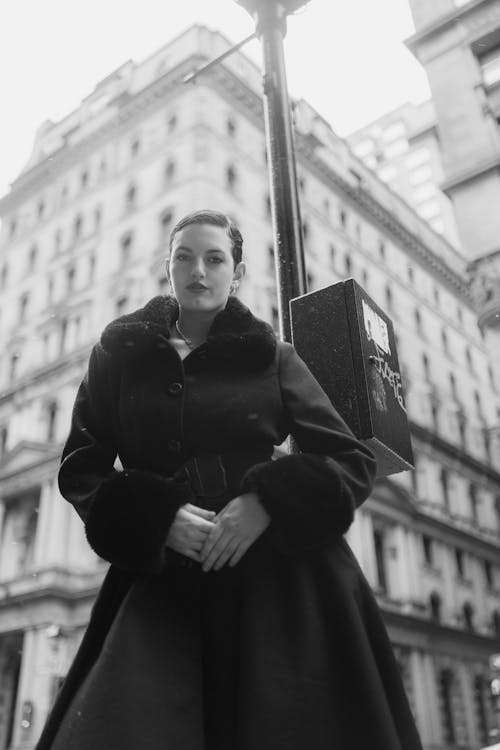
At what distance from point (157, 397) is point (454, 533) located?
32891mm

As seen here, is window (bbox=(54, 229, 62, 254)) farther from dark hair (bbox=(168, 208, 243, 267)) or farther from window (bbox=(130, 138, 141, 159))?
dark hair (bbox=(168, 208, 243, 267))

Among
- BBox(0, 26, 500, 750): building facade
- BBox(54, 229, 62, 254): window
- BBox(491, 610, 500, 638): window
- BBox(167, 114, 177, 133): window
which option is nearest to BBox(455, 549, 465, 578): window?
BBox(0, 26, 500, 750): building facade

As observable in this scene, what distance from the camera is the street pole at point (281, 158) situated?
10.7 ft

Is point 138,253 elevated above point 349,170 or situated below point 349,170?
below

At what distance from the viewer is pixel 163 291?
82.8ft

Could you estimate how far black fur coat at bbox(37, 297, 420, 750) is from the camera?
1.60 metres

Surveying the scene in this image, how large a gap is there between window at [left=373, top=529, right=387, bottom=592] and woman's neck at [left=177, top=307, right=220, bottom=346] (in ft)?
88.1

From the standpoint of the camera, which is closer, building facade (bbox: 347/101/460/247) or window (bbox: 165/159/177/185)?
window (bbox: 165/159/177/185)

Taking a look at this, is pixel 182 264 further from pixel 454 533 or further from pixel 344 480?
pixel 454 533

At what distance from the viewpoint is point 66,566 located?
2342 centimetres

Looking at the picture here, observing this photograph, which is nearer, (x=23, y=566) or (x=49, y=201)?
(x=23, y=566)

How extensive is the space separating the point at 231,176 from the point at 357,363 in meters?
26.9

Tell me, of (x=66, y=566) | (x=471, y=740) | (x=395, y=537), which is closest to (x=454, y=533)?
(x=395, y=537)

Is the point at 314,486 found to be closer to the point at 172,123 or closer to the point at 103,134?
the point at 172,123
